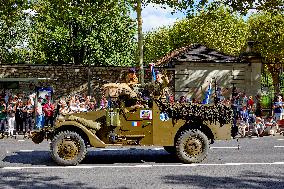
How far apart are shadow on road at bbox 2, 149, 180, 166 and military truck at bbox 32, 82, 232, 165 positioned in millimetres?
681

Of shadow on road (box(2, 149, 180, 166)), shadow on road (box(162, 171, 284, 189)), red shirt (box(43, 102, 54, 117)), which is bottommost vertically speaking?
shadow on road (box(162, 171, 284, 189))

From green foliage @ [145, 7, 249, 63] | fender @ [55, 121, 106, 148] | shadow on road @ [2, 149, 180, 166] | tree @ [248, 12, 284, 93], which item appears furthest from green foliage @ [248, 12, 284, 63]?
fender @ [55, 121, 106, 148]

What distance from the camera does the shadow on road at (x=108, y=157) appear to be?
1081 cm

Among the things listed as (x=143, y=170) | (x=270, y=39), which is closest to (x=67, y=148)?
(x=143, y=170)

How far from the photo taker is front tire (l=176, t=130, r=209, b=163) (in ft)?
34.0

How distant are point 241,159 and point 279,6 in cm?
1538

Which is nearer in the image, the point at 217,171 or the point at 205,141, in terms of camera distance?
the point at 217,171

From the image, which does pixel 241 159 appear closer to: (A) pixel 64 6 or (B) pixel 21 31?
(A) pixel 64 6

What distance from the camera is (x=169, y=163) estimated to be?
34.9 feet

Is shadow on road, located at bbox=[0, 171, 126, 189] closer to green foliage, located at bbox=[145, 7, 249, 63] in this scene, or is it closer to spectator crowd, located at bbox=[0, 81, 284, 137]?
spectator crowd, located at bbox=[0, 81, 284, 137]

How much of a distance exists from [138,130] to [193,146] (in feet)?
4.53

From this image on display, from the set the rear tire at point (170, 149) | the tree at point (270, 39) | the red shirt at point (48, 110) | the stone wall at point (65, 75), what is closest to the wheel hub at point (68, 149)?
the rear tire at point (170, 149)

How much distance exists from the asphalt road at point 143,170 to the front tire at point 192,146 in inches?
8.2

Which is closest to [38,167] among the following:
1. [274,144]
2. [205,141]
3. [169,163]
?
[169,163]
